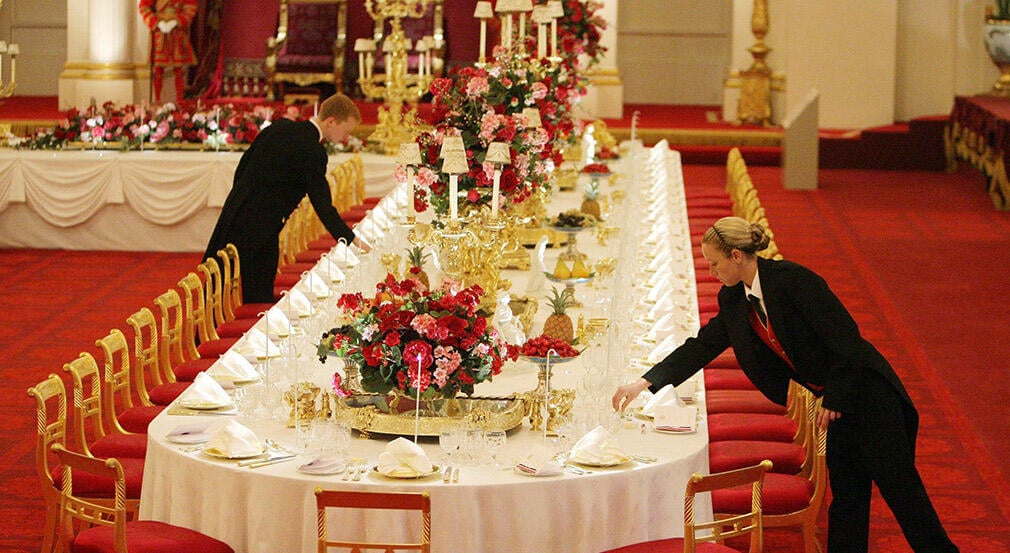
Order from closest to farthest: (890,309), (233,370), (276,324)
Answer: (233,370) → (276,324) → (890,309)

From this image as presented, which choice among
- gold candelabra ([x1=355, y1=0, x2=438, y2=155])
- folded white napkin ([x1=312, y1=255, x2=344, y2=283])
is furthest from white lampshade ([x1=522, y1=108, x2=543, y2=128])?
gold candelabra ([x1=355, y1=0, x2=438, y2=155])

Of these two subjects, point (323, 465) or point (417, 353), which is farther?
point (417, 353)

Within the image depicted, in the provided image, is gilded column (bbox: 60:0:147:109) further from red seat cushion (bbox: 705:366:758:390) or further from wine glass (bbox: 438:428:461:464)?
wine glass (bbox: 438:428:461:464)

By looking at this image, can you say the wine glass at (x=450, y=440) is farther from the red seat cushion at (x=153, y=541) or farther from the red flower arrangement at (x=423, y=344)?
the red seat cushion at (x=153, y=541)

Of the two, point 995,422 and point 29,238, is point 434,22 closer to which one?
point 29,238

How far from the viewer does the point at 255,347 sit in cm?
582

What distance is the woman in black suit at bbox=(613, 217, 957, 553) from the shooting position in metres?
4.62

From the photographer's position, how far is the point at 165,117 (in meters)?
12.4

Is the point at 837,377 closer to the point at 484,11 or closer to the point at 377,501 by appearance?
the point at 377,501

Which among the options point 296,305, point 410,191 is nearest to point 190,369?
point 296,305

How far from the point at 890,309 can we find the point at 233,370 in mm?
5702

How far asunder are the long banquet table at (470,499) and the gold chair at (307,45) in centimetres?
1327

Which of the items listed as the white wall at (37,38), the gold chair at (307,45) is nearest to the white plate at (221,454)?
the gold chair at (307,45)

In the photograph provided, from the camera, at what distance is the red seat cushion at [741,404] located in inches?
233
